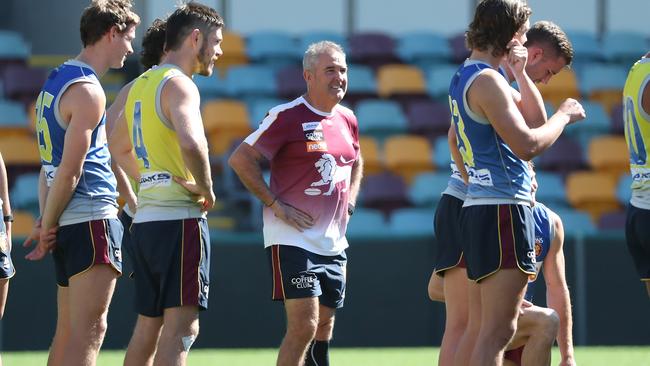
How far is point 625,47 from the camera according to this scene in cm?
1582

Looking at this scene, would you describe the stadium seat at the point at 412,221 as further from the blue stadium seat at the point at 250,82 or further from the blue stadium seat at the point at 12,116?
the blue stadium seat at the point at 12,116

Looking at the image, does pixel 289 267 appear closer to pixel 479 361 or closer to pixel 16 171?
pixel 479 361

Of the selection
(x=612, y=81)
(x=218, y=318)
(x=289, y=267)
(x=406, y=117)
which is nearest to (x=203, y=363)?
(x=218, y=318)

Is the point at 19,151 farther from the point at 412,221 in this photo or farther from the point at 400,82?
the point at 400,82

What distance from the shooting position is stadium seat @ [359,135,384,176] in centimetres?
1376

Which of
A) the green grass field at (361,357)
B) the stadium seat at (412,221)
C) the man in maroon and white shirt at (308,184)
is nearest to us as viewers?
the man in maroon and white shirt at (308,184)

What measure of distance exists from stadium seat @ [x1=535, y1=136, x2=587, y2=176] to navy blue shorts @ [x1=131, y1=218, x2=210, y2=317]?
9079 mm

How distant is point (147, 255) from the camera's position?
5.84 metres

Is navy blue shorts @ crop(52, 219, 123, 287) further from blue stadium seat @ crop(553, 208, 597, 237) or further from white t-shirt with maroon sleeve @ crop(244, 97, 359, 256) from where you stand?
blue stadium seat @ crop(553, 208, 597, 237)

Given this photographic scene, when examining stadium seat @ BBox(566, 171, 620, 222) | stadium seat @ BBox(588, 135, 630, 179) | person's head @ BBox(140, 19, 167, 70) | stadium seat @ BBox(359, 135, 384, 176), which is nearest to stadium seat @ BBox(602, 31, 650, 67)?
stadium seat @ BBox(588, 135, 630, 179)

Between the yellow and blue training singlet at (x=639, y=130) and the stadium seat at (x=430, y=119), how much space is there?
25.8 ft

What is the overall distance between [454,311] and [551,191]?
23.9 ft

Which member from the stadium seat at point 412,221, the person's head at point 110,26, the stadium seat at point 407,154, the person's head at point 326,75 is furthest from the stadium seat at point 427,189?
the person's head at point 110,26

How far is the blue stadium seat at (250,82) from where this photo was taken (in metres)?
14.7
